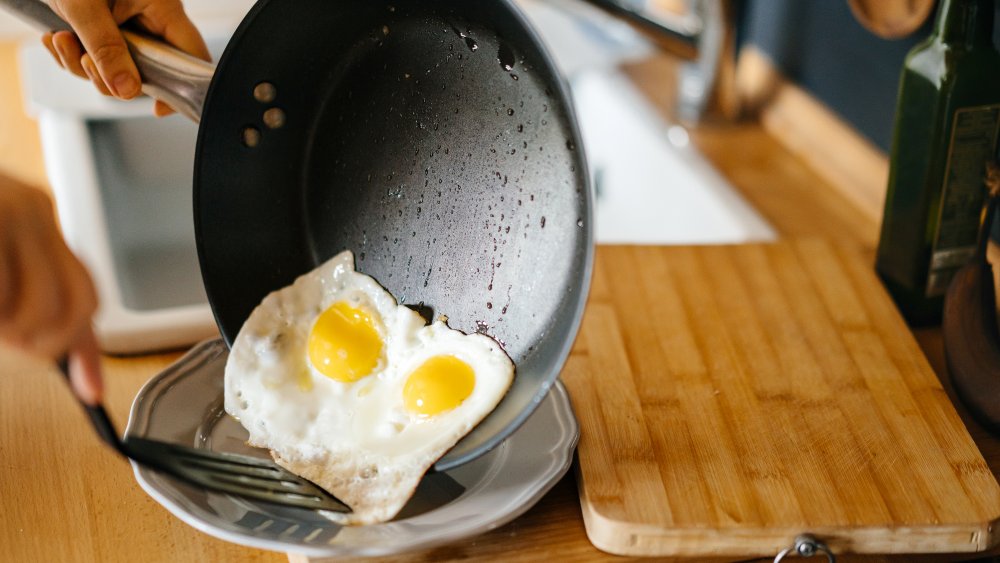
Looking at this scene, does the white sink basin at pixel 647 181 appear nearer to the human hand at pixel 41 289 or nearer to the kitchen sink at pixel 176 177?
the kitchen sink at pixel 176 177

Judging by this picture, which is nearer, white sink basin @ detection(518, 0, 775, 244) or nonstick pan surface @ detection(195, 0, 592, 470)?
A: nonstick pan surface @ detection(195, 0, 592, 470)

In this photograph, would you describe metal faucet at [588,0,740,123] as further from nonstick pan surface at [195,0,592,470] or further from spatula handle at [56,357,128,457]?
spatula handle at [56,357,128,457]

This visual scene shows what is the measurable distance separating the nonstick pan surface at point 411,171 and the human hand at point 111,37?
89 mm

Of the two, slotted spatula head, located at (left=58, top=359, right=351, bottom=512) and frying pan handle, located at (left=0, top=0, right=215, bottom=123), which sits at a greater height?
frying pan handle, located at (left=0, top=0, right=215, bottom=123)

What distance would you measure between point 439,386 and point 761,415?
27 cm

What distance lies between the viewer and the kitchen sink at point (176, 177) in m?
1.12

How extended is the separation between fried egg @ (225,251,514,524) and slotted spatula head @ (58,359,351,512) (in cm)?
1

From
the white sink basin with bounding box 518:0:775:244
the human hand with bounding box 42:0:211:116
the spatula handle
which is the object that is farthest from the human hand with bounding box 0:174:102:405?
the white sink basin with bounding box 518:0:775:244

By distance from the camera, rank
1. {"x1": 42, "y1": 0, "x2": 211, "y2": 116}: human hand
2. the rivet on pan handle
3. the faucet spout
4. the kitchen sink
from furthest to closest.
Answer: the faucet spout, the kitchen sink, {"x1": 42, "y1": 0, "x2": 211, "y2": 116}: human hand, the rivet on pan handle

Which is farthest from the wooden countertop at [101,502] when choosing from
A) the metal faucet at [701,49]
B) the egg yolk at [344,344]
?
the metal faucet at [701,49]

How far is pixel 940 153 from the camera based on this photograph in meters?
0.84

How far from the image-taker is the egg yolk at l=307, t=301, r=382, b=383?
2.30ft

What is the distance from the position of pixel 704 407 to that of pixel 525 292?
0.67 feet

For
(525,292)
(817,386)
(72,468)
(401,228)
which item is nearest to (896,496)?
(817,386)
